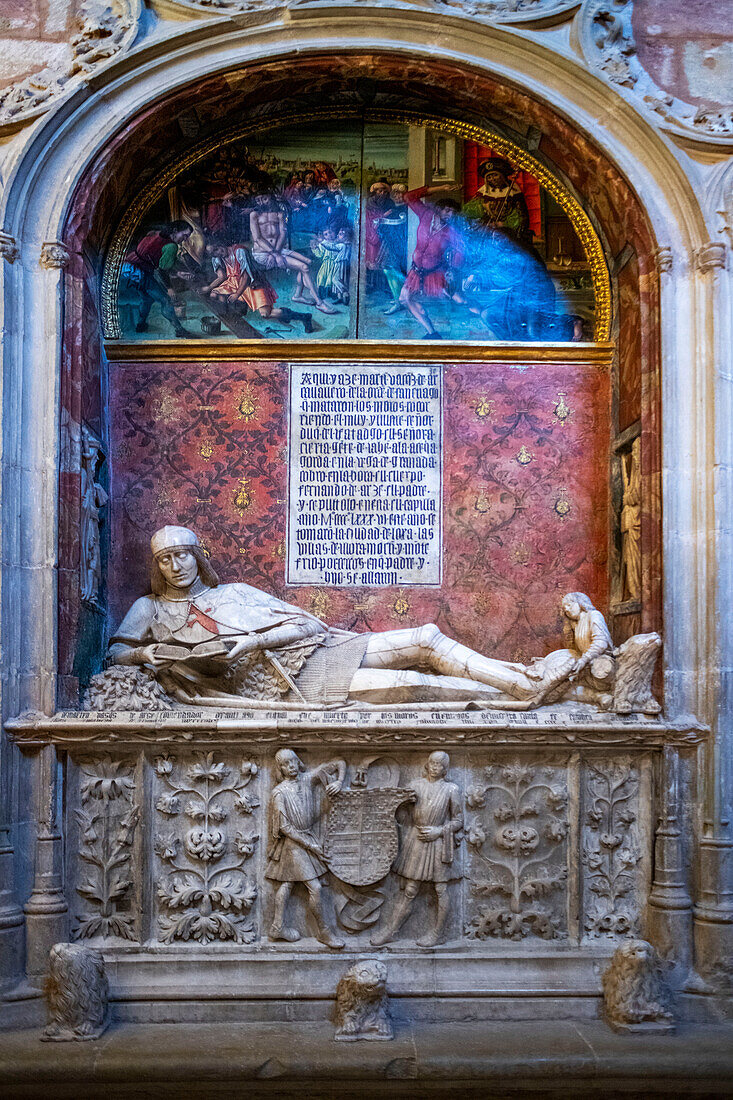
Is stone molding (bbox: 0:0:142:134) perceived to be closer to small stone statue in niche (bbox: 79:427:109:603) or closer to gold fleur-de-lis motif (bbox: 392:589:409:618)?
small stone statue in niche (bbox: 79:427:109:603)

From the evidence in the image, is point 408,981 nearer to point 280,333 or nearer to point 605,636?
point 605,636

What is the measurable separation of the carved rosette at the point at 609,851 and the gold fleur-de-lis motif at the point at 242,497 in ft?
8.76

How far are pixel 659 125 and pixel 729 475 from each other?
208 cm

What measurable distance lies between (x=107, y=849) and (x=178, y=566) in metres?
1.65

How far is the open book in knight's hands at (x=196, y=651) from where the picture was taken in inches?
240

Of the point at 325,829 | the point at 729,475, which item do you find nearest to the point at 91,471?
the point at 325,829

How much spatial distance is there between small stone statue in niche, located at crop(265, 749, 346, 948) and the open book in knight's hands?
2.23 feet

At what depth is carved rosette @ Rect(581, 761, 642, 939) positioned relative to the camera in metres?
5.91

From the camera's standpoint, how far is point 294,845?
5762mm

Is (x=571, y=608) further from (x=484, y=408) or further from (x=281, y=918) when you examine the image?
(x=281, y=918)

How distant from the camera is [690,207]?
6250 mm

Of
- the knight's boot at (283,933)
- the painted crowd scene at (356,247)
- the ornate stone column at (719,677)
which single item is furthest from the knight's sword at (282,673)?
the ornate stone column at (719,677)

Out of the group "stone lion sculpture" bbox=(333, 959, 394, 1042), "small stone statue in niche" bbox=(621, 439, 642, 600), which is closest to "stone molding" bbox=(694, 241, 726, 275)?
"small stone statue in niche" bbox=(621, 439, 642, 600)

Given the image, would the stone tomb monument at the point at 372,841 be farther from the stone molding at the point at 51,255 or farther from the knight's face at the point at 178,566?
the stone molding at the point at 51,255
